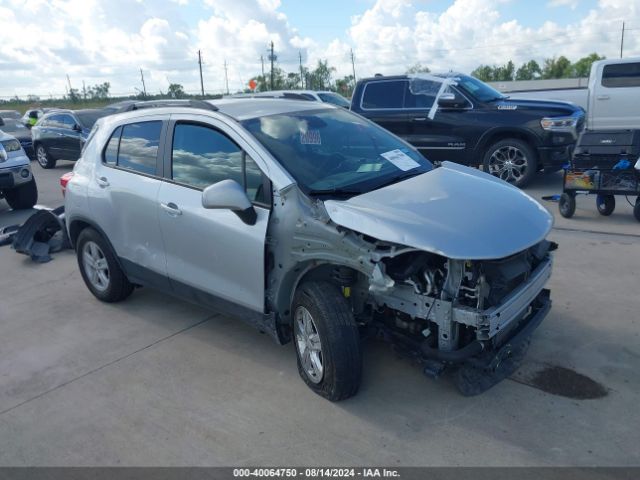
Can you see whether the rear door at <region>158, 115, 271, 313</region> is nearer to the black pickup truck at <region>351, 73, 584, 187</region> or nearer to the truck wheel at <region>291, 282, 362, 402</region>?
the truck wheel at <region>291, 282, 362, 402</region>

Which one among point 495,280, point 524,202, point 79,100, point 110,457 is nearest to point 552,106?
point 524,202

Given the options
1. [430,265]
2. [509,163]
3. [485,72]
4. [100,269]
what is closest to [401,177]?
[430,265]

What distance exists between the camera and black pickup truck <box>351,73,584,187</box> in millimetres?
9250

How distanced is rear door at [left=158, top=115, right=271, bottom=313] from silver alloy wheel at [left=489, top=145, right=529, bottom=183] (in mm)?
6739

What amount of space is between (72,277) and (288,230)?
386 centimetres

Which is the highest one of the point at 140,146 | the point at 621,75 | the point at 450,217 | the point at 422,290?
the point at 621,75

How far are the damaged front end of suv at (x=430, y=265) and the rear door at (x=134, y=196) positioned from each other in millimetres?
1311

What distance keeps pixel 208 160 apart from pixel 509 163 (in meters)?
6.89

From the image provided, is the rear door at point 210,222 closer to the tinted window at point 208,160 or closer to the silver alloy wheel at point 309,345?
the tinted window at point 208,160

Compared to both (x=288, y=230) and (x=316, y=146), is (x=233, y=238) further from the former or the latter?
(x=316, y=146)

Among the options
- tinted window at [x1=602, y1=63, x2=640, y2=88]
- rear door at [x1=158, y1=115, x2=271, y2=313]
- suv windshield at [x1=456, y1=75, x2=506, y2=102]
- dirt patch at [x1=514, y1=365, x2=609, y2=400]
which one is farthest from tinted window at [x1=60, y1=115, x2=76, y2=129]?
dirt patch at [x1=514, y1=365, x2=609, y2=400]

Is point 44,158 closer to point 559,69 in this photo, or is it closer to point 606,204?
point 606,204

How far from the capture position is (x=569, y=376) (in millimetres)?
3721

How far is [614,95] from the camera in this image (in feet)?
37.8
